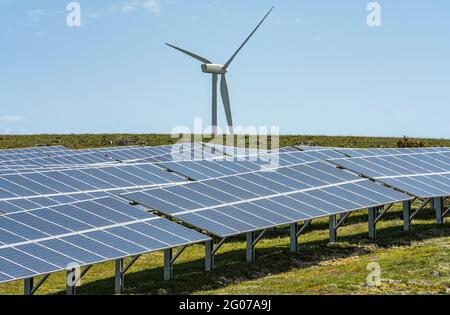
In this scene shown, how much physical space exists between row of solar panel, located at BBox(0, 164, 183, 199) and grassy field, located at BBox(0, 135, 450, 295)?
7.06m

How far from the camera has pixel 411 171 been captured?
4525 cm

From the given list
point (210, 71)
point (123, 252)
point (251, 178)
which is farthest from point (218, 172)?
point (210, 71)

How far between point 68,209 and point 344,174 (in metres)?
18.6

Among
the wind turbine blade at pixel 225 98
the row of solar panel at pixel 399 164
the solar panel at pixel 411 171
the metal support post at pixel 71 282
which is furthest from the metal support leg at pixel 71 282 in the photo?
the wind turbine blade at pixel 225 98

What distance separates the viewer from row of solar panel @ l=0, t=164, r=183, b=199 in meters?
41.0

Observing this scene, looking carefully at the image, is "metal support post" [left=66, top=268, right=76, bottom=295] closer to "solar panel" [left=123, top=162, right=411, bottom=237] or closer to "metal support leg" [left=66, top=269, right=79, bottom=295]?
"metal support leg" [left=66, top=269, right=79, bottom=295]

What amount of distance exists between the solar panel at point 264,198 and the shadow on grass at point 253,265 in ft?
7.66

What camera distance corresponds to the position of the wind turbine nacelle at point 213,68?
289ft

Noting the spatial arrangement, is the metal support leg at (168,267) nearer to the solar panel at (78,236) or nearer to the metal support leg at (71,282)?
the solar panel at (78,236)

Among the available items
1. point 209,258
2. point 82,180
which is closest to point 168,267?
point 209,258

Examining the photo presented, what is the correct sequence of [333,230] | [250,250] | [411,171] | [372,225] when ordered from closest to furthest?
[250,250] → [333,230] → [372,225] → [411,171]

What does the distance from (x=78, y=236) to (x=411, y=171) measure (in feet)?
85.3

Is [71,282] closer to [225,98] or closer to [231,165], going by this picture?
[231,165]
